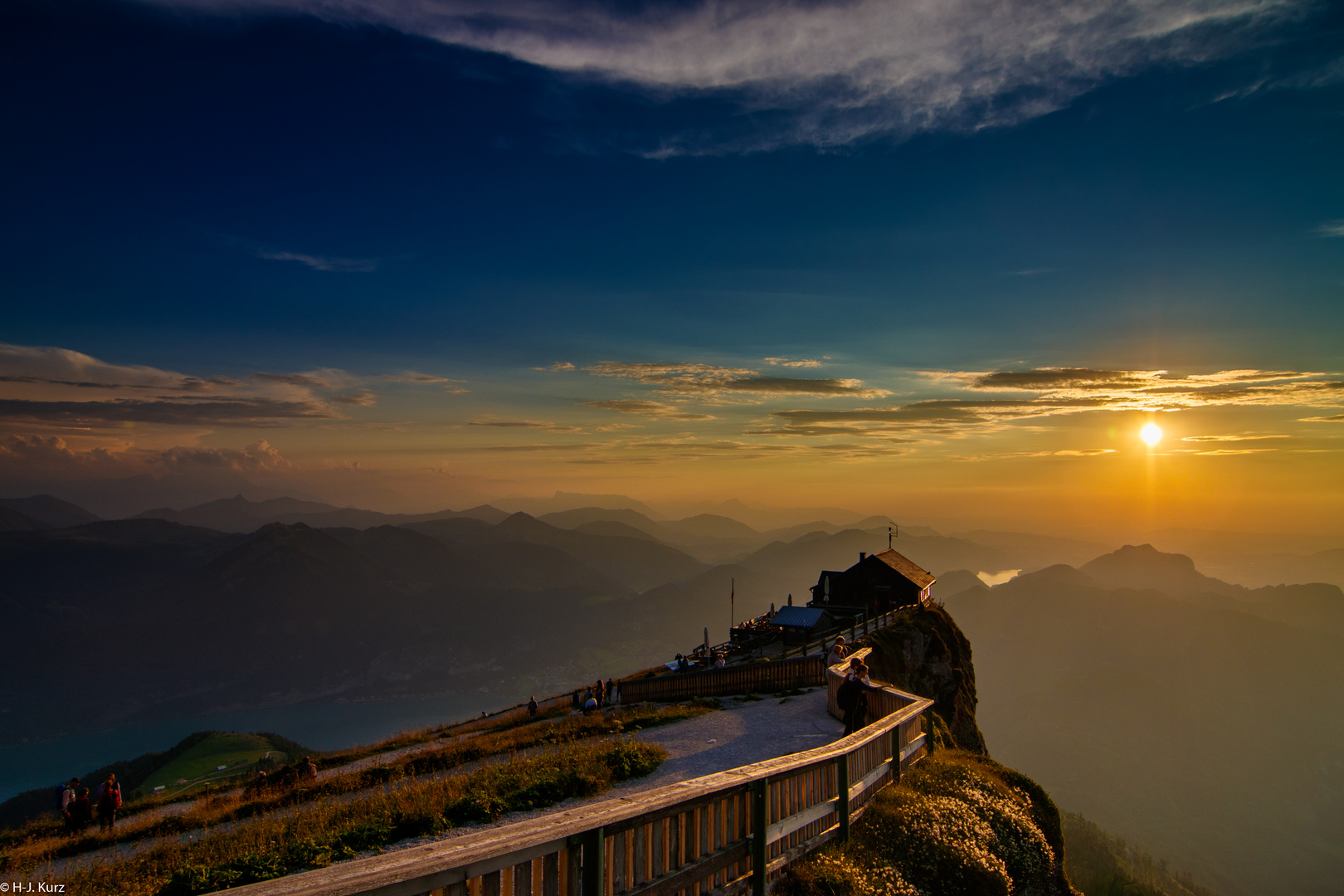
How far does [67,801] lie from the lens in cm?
1470

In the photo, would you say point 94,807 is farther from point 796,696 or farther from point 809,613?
point 809,613

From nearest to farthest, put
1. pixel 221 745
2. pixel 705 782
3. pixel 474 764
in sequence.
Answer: pixel 705 782, pixel 474 764, pixel 221 745

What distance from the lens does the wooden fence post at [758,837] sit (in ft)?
21.2

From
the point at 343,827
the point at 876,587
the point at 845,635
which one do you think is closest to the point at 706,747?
the point at 343,827

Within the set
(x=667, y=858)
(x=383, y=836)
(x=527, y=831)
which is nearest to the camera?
(x=527, y=831)

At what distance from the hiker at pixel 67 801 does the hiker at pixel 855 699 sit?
17.3 metres

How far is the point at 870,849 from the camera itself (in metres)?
8.33

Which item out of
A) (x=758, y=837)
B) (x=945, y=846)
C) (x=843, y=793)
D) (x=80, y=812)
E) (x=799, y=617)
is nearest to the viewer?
(x=758, y=837)

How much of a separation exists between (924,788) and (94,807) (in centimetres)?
1873

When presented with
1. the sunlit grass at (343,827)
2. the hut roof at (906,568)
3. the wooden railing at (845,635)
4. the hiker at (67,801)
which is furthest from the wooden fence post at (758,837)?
the hut roof at (906,568)

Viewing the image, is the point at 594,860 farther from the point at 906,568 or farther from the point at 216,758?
the point at 216,758

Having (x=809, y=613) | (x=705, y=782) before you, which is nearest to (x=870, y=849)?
(x=705, y=782)

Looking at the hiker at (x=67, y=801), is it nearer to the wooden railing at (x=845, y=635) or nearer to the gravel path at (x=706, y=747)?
the gravel path at (x=706, y=747)

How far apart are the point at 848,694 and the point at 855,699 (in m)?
0.18
